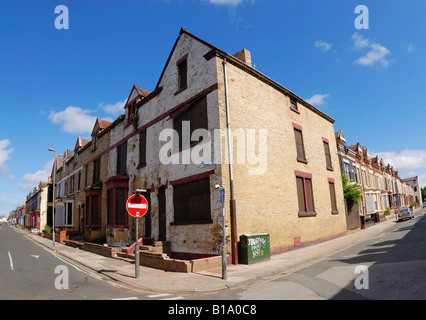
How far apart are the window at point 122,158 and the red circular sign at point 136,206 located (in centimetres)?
1136

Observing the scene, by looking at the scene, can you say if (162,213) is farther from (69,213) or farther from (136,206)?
(69,213)

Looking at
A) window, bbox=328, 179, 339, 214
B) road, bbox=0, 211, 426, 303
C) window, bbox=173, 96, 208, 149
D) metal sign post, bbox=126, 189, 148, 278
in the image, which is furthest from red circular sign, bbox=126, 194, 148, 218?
window, bbox=328, 179, 339, 214

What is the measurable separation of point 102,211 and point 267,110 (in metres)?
15.9

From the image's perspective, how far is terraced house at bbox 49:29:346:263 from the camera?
1271cm

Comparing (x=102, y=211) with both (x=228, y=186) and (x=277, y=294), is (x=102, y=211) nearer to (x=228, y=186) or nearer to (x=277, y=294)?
(x=228, y=186)

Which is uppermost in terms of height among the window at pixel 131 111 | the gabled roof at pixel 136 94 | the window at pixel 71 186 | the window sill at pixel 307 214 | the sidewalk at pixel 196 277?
the gabled roof at pixel 136 94

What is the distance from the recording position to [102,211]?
2247 centimetres

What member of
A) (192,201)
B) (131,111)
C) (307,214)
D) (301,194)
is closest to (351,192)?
(301,194)

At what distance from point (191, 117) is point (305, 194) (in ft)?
29.0

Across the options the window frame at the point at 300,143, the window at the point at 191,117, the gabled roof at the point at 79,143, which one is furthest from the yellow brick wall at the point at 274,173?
the gabled roof at the point at 79,143

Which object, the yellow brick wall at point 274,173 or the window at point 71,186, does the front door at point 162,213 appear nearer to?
the yellow brick wall at point 274,173

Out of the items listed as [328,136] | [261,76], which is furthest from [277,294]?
[328,136]

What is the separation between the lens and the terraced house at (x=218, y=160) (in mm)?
12711

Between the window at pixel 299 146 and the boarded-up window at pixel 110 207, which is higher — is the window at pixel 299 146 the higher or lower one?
the higher one
